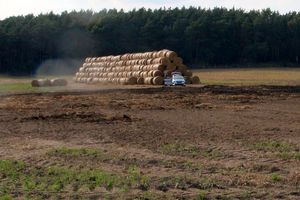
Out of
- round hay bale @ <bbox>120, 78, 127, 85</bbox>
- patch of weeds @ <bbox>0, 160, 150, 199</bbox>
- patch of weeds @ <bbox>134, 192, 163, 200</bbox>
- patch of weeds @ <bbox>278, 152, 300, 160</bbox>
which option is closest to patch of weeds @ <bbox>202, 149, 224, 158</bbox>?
patch of weeds @ <bbox>278, 152, 300, 160</bbox>

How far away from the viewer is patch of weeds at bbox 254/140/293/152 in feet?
43.9

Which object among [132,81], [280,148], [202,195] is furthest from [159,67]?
[202,195]

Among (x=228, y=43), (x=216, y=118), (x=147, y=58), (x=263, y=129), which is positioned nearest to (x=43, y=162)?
(x=263, y=129)

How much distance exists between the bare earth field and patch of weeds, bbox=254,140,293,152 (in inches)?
0.9

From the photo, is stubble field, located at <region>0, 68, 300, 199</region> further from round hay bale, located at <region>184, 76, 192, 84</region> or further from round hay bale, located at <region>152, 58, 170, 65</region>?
round hay bale, located at <region>184, 76, 192, 84</region>

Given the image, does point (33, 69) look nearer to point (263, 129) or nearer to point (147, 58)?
point (147, 58)

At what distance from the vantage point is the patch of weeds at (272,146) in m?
13.4

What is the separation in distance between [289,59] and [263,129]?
3726 inches

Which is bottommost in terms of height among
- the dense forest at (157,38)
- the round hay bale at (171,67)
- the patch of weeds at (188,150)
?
the patch of weeds at (188,150)

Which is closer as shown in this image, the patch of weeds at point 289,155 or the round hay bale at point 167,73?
the patch of weeds at point 289,155

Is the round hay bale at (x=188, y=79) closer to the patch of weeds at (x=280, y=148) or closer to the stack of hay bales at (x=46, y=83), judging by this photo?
the stack of hay bales at (x=46, y=83)

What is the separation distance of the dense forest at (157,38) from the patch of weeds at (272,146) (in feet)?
297

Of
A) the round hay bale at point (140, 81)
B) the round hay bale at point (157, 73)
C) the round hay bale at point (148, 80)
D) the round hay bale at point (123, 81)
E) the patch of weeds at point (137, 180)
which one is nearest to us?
the patch of weeds at point (137, 180)

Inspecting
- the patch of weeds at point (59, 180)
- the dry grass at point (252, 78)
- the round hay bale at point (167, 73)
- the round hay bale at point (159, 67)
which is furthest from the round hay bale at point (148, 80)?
the patch of weeds at point (59, 180)
